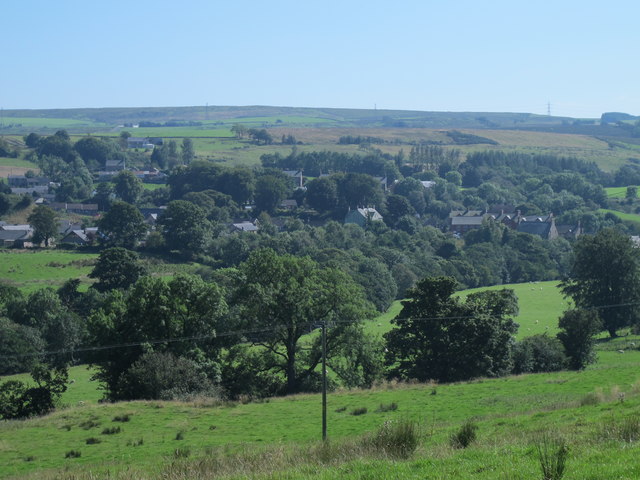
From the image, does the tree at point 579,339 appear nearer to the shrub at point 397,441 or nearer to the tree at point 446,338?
the tree at point 446,338

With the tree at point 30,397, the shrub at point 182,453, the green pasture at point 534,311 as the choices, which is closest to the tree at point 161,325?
the tree at point 30,397

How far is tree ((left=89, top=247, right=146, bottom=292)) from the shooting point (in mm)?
62594

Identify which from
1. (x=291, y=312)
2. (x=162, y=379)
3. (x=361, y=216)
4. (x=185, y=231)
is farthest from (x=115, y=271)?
(x=361, y=216)

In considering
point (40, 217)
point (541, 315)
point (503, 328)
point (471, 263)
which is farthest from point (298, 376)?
point (40, 217)

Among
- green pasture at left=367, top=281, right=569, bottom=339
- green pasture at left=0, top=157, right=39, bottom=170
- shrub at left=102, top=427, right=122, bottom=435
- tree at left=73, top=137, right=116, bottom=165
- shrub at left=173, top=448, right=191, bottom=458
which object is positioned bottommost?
green pasture at left=367, top=281, right=569, bottom=339

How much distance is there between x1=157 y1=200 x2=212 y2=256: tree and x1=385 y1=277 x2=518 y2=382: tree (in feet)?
150

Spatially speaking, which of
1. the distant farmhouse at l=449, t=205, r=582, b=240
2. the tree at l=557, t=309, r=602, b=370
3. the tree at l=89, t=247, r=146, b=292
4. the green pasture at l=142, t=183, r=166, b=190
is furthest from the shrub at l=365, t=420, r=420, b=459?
the green pasture at l=142, t=183, r=166, b=190

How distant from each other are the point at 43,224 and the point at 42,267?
42.9ft

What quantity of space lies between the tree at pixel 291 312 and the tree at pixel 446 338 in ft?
9.19

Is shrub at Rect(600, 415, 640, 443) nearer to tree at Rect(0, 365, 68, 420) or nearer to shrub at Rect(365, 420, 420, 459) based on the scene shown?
shrub at Rect(365, 420, 420, 459)

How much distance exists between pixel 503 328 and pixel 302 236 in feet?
168

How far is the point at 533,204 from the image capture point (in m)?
133

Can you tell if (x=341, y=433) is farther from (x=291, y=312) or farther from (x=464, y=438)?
(x=291, y=312)

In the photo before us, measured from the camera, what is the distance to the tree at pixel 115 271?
62594 millimetres
